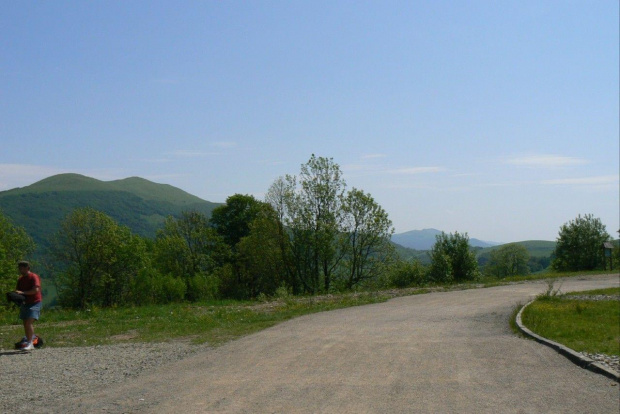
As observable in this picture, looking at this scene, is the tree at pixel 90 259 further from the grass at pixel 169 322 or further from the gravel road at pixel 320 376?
the gravel road at pixel 320 376

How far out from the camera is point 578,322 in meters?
14.6

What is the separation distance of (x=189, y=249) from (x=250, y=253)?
18058mm

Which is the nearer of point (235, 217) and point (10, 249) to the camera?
point (10, 249)

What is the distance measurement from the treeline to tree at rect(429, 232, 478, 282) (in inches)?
2.9

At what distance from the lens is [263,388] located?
8250 mm

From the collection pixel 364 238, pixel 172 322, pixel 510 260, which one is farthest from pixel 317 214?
pixel 510 260

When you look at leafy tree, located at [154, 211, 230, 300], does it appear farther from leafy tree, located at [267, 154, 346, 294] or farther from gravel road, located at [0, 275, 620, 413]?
gravel road, located at [0, 275, 620, 413]

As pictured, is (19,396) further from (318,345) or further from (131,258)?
(131,258)

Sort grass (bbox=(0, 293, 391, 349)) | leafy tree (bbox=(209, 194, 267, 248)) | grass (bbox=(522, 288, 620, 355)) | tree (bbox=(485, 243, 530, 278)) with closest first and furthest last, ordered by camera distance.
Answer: grass (bbox=(522, 288, 620, 355)) < grass (bbox=(0, 293, 391, 349)) < leafy tree (bbox=(209, 194, 267, 248)) < tree (bbox=(485, 243, 530, 278))

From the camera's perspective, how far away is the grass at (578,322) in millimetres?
11242

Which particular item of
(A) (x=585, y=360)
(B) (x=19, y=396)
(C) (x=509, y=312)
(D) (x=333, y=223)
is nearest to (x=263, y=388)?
(B) (x=19, y=396)

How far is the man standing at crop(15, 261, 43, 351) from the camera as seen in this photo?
41.1 feet

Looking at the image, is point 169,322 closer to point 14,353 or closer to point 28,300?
point 28,300

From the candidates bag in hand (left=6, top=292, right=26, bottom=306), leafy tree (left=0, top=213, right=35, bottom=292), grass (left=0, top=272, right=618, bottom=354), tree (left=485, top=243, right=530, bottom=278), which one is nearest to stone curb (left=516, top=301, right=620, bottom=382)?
grass (left=0, top=272, right=618, bottom=354)
